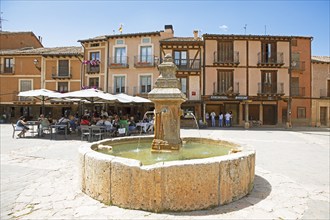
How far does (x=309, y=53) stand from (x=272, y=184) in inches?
1083

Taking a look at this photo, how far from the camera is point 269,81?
25234mm

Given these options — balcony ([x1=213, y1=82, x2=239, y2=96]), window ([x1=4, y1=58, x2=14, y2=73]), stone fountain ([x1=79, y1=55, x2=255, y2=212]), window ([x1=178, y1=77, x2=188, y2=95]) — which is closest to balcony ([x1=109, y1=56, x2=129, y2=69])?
window ([x1=178, y1=77, x2=188, y2=95])

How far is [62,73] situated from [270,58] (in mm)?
24338

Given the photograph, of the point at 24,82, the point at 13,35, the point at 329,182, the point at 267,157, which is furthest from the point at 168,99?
the point at 13,35

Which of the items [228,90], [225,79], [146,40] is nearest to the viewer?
[228,90]

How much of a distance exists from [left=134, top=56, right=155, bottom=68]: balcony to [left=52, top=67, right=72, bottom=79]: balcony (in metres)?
8.38

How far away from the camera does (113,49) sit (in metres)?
26.4

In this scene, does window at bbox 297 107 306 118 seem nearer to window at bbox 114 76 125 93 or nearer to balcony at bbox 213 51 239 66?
balcony at bbox 213 51 239 66

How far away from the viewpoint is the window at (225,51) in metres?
25.0

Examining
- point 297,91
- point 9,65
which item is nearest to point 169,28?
point 297,91

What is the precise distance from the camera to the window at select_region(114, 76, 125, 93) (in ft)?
86.5

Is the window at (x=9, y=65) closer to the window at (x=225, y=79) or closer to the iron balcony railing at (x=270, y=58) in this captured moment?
the window at (x=225, y=79)

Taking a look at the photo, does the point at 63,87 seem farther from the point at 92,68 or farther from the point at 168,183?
the point at 168,183

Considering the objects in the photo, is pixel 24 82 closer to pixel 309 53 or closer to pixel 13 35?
pixel 13 35
